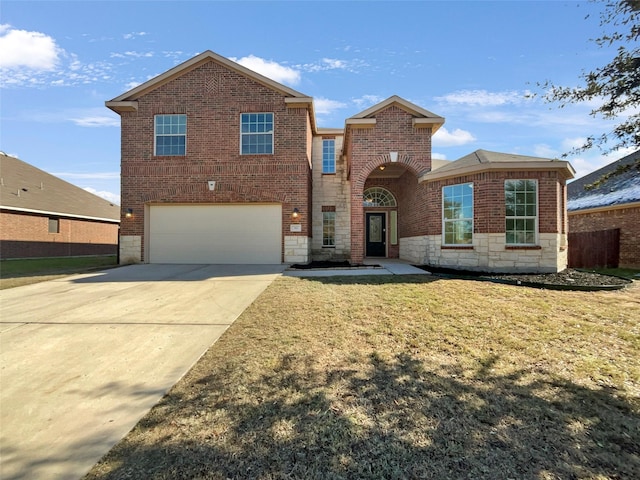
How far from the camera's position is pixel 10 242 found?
17.6 m

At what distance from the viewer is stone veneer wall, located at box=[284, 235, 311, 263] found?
12.7m

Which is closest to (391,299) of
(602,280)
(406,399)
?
(406,399)

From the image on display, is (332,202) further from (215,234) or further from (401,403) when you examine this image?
(401,403)

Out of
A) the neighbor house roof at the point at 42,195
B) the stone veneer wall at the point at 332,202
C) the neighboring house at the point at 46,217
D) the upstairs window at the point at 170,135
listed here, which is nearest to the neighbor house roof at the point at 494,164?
the stone veneer wall at the point at 332,202

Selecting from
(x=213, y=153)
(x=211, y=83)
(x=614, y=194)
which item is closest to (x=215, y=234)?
(x=213, y=153)

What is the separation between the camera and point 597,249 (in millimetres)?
13789

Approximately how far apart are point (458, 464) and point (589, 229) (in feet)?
59.7

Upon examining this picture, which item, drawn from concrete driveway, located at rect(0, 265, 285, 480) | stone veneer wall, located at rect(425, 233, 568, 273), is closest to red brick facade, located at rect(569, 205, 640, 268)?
stone veneer wall, located at rect(425, 233, 568, 273)

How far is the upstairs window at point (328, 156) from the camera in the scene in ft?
52.1

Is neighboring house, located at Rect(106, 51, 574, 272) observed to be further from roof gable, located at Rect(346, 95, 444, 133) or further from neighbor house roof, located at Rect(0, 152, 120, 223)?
neighbor house roof, located at Rect(0, 152, 120, 223)

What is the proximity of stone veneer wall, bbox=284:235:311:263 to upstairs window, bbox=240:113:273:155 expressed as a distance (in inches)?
145

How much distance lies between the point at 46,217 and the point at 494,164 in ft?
79.6

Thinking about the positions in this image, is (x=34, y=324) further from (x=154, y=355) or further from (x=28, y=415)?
(x=28, y=415)

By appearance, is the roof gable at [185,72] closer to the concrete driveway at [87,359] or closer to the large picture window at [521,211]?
the large picture window at [521,211]
